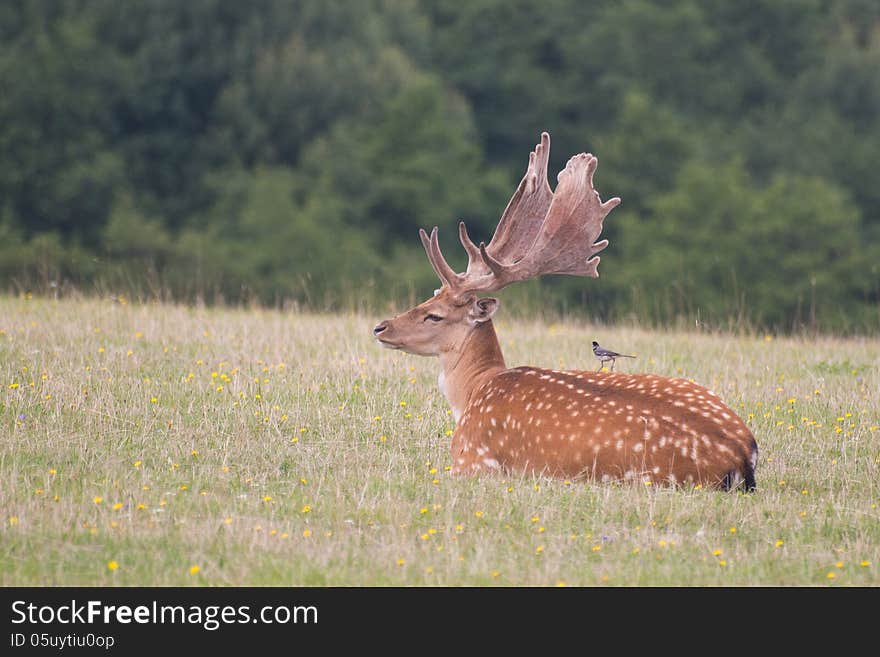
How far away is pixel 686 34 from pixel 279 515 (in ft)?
138

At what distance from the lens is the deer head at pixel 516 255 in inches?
Answer: 365

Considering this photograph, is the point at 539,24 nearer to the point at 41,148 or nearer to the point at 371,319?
the point at 41,148

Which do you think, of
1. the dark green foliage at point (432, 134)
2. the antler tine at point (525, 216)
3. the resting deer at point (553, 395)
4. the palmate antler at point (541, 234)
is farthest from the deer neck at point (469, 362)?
the dark green foliage at point (432, 134)

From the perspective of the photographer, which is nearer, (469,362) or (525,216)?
(469,362)

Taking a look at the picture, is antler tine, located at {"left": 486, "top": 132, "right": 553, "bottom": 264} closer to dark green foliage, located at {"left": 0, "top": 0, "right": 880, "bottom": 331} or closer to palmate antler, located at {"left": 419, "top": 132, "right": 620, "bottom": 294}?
palmate antler, located at {"left": 419, "top": 132, "right": 620, "bottom": 294}

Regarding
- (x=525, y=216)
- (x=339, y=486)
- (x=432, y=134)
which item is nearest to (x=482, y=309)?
(x=525, y=216)

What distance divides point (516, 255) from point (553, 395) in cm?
165

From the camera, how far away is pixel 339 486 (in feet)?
25.1

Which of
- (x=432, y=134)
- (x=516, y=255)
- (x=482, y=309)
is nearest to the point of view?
(x=482, y=309)

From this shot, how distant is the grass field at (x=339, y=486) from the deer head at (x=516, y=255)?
26.3 inches

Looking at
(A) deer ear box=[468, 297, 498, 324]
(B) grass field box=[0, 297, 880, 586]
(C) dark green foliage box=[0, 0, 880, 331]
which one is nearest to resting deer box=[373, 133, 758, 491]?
(A) deer ear box=[468, 297, 498, 324]

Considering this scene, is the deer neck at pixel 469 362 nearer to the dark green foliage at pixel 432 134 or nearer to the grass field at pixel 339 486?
the grass field at pixel 339 486

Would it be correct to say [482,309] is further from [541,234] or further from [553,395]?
[553,395]
